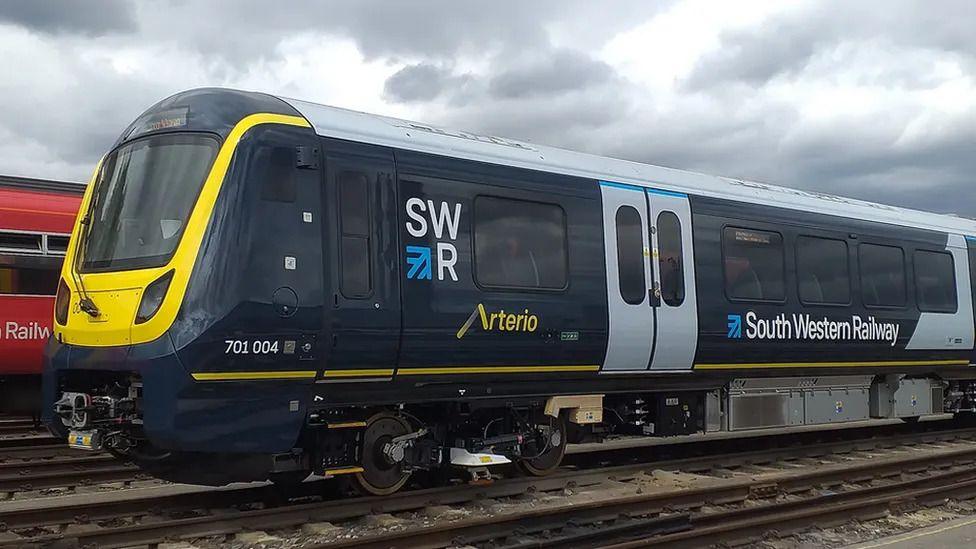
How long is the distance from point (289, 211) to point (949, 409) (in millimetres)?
11564

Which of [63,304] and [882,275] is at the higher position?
[882,275]

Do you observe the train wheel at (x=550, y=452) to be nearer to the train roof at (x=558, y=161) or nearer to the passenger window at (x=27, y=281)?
the train roof at (x=558, y=161)

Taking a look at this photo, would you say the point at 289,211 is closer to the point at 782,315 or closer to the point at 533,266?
the point at 533,266

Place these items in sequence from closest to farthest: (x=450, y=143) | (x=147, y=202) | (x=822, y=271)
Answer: (x=147, y=202)
(x=450, y=143)
(x=822, y=271)

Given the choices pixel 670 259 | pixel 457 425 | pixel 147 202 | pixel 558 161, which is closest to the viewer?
pixel 147 202

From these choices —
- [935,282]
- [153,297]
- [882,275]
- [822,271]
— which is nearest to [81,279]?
[153,297]

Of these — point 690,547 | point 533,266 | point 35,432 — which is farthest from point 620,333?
point 35,432

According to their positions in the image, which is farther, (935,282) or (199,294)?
(935,282)

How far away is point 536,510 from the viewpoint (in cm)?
771

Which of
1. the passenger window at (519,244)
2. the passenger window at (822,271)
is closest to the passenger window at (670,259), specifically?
the passenger window at (519,244)

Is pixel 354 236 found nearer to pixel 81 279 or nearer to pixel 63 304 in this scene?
pixel 81 279

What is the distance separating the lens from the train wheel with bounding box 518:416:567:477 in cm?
925

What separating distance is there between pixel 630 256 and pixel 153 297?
474 centimetres

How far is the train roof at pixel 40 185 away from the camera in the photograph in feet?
41.9
